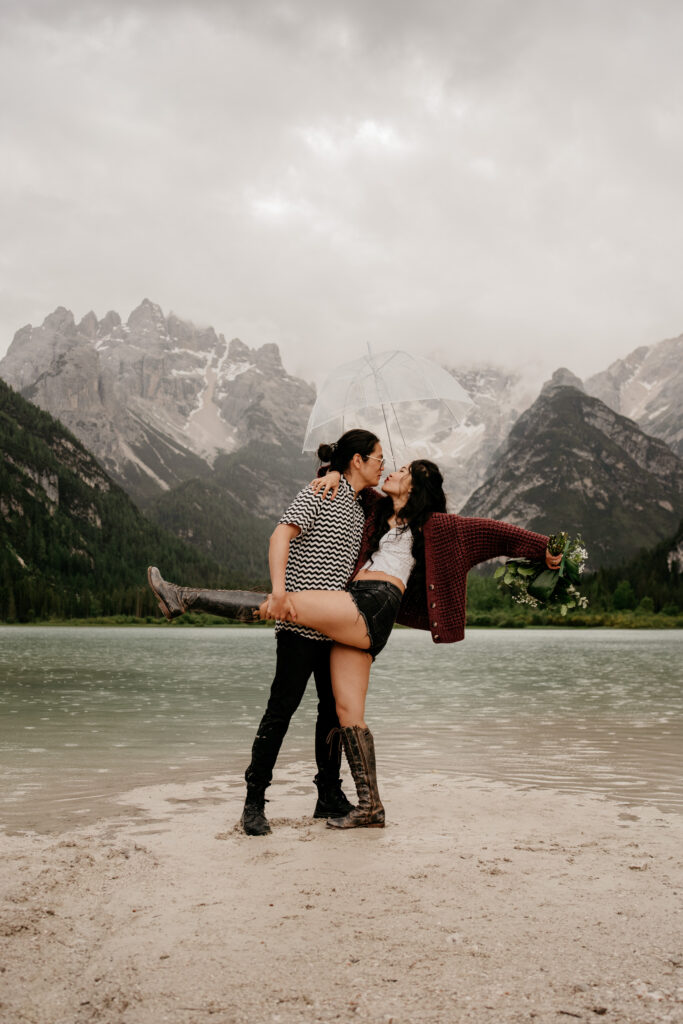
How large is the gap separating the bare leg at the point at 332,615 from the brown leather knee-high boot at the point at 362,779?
76cm

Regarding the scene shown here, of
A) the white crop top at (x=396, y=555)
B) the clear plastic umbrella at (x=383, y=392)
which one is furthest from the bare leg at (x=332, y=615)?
the clear plastic umbrella at (x=383, y=392)

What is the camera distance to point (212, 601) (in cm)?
649

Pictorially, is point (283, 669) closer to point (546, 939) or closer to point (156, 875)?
point (156, 875)

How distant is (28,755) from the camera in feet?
39.2

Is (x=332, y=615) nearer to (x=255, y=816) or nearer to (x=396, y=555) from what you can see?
(x=396, y=555)

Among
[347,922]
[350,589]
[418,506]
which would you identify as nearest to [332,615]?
[350,589]

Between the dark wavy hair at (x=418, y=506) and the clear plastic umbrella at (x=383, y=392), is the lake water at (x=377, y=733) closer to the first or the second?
the dark wavy hair at (x=418, y=506)

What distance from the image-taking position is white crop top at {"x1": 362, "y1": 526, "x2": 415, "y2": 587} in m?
6.76

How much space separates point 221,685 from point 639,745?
16976mm

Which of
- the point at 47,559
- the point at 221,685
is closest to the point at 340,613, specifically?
the point at 221,685

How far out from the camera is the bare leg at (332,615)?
625 centimetres

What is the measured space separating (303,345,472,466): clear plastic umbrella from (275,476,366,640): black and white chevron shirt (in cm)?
176

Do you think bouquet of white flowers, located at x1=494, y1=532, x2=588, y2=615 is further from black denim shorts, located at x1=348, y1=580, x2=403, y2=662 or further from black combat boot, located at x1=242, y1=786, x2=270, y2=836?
black combat boot, located at x1=242, y1=786, x2=270, y2=836

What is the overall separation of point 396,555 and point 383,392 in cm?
217
